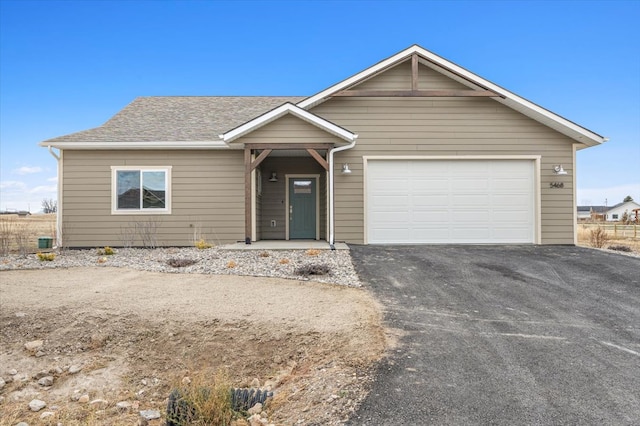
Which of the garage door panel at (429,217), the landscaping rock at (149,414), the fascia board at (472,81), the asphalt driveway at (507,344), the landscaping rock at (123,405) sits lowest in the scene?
the landscaping rock at (123,405)

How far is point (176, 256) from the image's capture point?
9.27 metres

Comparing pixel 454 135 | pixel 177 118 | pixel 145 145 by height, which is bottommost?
pixel 145 145

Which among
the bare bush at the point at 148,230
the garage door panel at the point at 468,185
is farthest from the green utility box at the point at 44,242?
the garage door panel at the point at 468,185

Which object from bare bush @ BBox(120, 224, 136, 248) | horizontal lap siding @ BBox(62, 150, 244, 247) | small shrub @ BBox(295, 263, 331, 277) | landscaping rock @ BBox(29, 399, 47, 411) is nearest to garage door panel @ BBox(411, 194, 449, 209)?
small shrub @ BBox(295, 263, 331, 277)

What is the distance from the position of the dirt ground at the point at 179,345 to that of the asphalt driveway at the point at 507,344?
15.2 inches

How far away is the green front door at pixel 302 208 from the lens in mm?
12852

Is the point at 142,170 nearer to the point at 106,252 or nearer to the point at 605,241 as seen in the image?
the point at 106,252

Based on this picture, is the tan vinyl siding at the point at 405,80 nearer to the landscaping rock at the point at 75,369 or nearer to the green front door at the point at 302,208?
the green front door at the point at 302,208

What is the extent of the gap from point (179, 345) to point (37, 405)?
1458 millimetres

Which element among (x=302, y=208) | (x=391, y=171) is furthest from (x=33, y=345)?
(x=391, y=171)

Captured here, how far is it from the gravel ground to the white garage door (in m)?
2.29

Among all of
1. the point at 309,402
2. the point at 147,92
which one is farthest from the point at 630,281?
the point at 147,92

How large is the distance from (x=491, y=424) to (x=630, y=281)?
6294 millimetres

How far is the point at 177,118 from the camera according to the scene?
13062 millimetres
